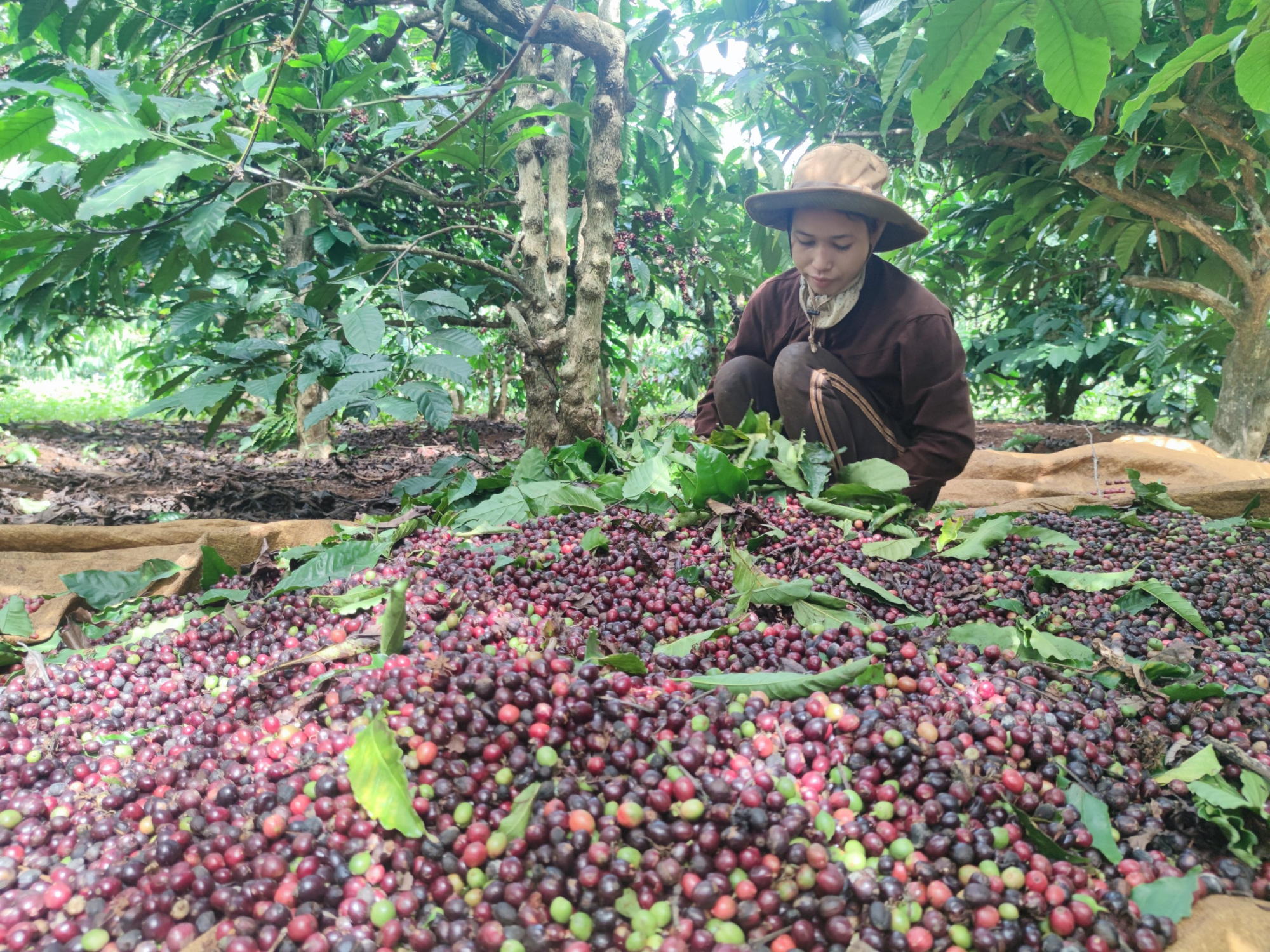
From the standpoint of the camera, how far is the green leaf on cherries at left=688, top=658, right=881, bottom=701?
3.48ft

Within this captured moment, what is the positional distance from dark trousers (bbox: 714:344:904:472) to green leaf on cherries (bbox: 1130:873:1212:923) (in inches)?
64.1

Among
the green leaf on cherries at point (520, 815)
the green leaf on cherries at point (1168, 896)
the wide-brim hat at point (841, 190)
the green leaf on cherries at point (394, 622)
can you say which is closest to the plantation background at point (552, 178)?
the wide-brim hat at point (841, 190)

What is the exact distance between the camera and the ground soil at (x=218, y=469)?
2.82 m

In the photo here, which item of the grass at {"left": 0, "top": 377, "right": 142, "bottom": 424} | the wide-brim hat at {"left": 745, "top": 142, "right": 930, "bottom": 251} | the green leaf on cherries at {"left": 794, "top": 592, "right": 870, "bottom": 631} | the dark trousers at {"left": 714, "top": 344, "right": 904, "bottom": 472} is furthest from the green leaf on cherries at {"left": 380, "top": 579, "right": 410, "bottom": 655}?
the grass at {"left": 0, "top": 377, "right": 142, "bottom": 424}

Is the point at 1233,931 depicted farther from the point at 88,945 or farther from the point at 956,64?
the point at 88,945

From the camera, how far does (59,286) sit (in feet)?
5.66

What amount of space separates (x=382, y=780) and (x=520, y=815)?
0.55 ft

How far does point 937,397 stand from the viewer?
7.57ft

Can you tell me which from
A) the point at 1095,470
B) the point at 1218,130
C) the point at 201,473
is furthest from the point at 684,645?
the point at 201,473

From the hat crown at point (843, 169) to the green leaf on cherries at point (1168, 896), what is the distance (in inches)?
77.5

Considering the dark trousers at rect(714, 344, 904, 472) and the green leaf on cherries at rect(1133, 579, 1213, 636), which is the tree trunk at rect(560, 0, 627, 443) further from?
the green leaf on cherries at rect(1133, 579, 1213, 636)

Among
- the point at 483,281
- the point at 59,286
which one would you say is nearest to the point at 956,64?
the point at 59,286

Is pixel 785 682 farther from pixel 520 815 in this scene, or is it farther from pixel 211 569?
pixel 211 569

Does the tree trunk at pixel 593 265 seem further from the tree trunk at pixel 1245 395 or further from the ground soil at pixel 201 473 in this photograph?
the tree trunk at pixel 1245 395
